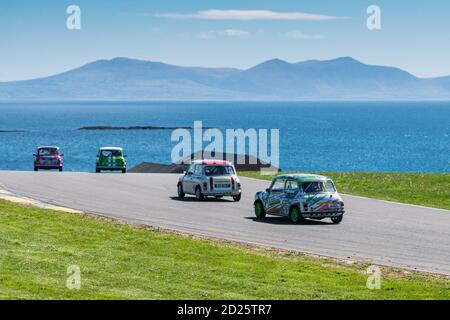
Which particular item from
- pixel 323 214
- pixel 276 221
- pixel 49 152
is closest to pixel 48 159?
pixel 49 152

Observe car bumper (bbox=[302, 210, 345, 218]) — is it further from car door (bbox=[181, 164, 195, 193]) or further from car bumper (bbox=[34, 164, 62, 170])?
car bumper (bbox=[34, 164, 62, 170])

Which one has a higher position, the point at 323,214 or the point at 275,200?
the point at 275,200

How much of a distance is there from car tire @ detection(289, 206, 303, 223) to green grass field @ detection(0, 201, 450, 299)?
608 cm

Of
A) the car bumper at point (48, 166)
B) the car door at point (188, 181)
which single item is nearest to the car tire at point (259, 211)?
the car door at point (188, 181)

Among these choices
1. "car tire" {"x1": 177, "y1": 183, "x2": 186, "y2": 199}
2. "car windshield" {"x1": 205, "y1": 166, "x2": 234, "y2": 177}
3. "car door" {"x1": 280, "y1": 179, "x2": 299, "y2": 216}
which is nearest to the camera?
"car door" {"x1": 280, "y1": 179, "x2": 299, "y2": 216}

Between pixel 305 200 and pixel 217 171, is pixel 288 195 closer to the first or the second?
pixel 305 200

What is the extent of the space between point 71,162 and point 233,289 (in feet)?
453

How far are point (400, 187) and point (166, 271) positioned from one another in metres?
28.2

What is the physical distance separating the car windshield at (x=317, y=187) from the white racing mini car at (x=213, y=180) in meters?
7.72

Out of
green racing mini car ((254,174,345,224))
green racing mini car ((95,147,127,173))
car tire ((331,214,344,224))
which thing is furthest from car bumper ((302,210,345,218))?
green racing mini car ((95,147,127,173))

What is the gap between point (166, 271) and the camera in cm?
1956

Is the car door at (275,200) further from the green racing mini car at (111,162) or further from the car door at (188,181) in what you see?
the green racing mini car at (111,162)

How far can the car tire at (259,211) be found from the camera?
1304 inches

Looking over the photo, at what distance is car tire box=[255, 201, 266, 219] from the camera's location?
33.1 m
